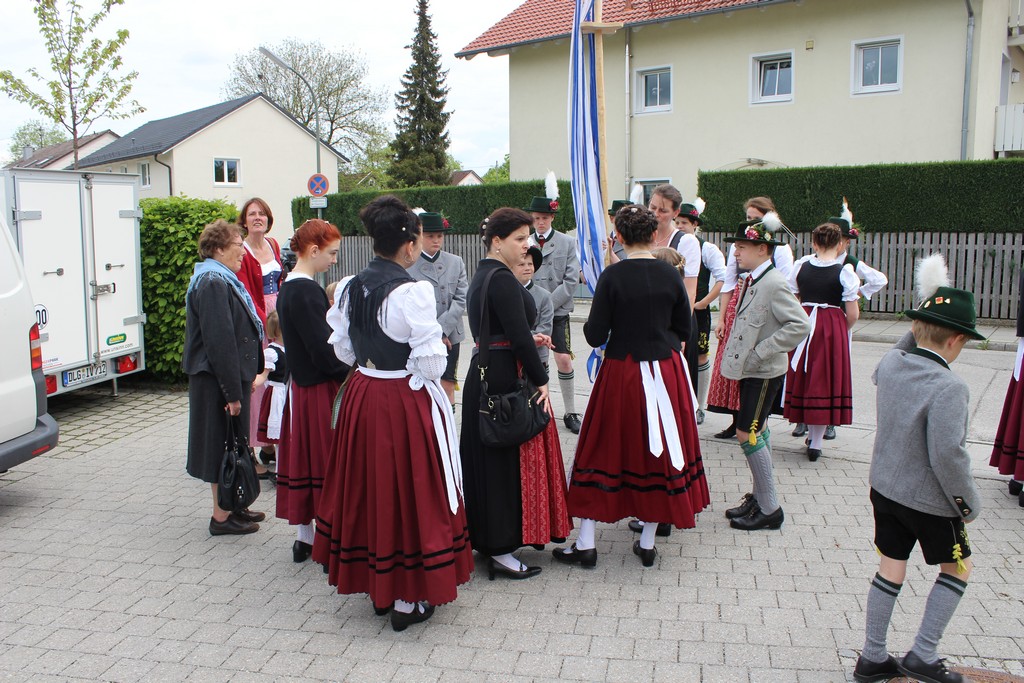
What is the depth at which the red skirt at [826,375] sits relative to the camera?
6.44 m

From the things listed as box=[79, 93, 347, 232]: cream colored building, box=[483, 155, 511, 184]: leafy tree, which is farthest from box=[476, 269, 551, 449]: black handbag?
box=[483, 155, 511, 184]: leafy tree

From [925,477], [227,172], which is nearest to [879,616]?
[925,477]

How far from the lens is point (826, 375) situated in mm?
6453

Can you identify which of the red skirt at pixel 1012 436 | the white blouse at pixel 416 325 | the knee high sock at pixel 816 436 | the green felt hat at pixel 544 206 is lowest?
the knee high sock at pixel 816 436

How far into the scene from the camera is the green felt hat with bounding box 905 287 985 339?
10.1 ft

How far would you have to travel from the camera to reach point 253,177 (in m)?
43.8

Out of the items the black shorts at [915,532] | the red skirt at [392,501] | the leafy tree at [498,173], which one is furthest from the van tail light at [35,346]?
the leafy tree at [498,173]

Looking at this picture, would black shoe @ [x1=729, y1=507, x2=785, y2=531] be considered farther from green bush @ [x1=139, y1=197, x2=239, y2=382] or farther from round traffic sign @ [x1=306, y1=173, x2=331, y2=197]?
round traffic sign @ [x1=306, y1=173, x2=331, y2=197]

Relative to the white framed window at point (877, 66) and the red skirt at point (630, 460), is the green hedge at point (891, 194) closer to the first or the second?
the white framed window at point (877, 66)

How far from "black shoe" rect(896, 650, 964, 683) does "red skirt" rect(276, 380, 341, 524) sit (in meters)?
2.94

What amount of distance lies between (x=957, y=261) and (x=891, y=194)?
171 centimetres

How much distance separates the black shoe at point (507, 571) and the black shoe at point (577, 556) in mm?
197

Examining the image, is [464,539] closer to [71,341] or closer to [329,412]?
[329,412]

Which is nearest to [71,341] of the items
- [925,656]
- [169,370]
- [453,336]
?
[169,370]
